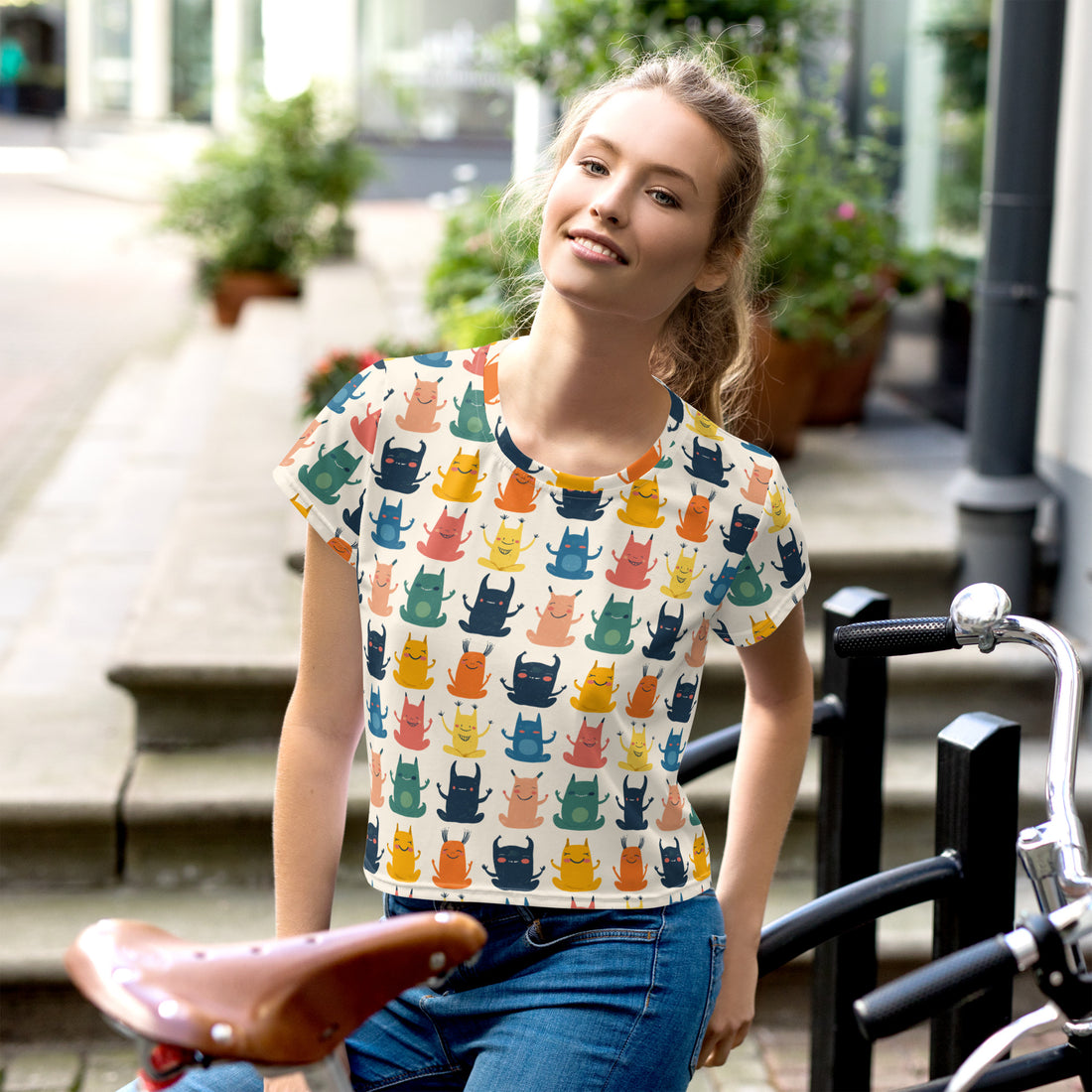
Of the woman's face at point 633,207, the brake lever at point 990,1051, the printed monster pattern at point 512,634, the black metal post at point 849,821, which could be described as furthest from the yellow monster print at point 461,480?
the black metal post at point 849,821

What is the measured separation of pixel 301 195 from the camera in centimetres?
1084

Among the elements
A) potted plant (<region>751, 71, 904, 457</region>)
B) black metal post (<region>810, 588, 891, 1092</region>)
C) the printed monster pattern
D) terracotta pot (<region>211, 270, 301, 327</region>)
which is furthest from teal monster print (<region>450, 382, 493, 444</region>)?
terracotta pot (<region>211, 270, 301, 327</region>)

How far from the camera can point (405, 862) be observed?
1.56 meters

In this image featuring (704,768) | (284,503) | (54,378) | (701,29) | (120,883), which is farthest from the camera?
(54,378)

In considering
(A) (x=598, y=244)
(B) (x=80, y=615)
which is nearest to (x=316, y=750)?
(A) (x=598, y=244)

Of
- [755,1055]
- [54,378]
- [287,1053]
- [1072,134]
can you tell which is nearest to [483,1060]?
[287,1053]

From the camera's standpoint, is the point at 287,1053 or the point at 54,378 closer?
the point at 287,1053

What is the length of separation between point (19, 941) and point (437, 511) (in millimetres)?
2169

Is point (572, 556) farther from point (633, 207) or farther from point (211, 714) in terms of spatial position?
point (211, 714)

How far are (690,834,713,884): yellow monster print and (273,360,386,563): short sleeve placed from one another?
51cm

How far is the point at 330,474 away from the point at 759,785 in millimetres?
633

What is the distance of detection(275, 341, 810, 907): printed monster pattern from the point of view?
154 centimetres

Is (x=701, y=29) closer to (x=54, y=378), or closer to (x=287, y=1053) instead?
(x=287, y=1053)

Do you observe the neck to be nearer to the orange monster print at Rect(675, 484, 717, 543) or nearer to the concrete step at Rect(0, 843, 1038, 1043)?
the orange monster print at Rect(675, 484, 717, 543)
